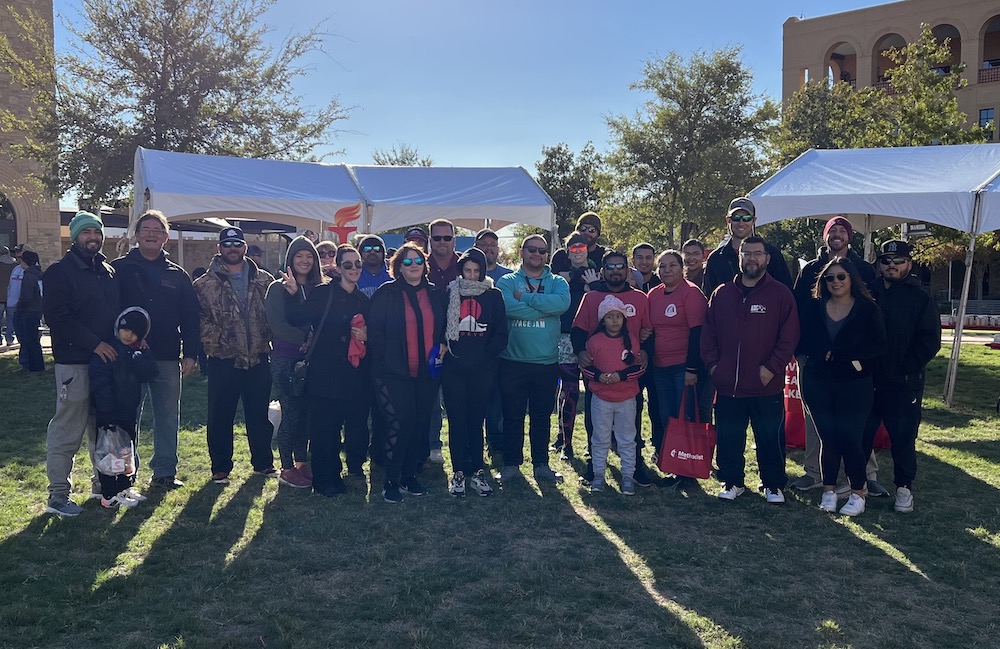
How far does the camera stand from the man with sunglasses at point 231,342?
5422 mm

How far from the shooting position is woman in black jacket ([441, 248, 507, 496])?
5.32 m

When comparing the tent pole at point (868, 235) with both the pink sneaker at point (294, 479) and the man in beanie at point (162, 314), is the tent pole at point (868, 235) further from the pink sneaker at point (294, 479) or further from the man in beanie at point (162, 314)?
the man in beanie at point (162, 314)

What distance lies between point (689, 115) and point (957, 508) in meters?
20.7

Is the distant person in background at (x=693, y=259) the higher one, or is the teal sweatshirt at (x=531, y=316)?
the distant person in background at (x=693, y=259)

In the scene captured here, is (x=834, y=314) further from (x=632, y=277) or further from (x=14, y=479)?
(x=14, y=479)

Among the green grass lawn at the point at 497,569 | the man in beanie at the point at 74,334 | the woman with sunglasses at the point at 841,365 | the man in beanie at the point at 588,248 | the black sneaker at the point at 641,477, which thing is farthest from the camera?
the man in beanie at the point at 588,248

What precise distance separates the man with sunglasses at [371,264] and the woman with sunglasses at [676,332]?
6.93ft

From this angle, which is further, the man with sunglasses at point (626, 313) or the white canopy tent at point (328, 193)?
the white canopy tent at point (328, 193)

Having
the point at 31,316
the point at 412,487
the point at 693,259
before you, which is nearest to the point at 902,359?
the point at 693,259

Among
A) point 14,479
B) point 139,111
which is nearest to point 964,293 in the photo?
point 14,479

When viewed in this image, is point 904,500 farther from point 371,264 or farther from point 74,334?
point 74,334

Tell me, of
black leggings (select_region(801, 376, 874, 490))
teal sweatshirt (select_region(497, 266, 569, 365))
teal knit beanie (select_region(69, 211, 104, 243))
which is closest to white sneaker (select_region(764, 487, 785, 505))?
black leggings (select_region(801, 376, 874, 490))

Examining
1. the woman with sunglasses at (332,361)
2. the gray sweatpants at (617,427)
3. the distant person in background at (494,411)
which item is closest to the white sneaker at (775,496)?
the gray sweatpants at (617,427)

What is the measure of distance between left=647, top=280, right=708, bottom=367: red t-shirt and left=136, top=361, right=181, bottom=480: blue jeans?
360 centimetres
